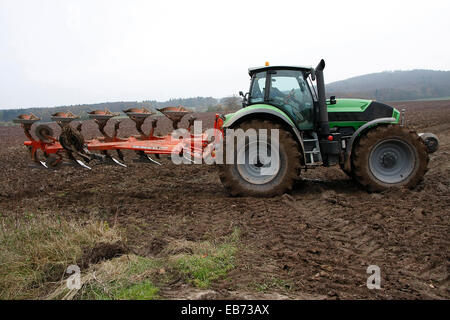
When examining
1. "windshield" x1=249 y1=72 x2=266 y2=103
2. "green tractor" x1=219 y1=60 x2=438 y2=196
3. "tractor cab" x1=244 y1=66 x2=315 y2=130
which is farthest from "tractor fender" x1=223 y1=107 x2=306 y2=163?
"windshield" x1=249 y1=72 x2=266 y2=103

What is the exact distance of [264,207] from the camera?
5.16 meters

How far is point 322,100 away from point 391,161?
57.8 inches

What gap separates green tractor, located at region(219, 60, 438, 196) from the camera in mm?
5660

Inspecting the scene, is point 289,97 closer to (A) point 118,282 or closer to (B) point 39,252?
(A) point 118,282

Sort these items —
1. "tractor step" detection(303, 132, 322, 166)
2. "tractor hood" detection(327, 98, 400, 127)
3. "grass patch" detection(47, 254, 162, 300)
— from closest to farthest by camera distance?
"grass patch" detection(47, 254, 162, 300), "tractor step" detection(303, 132, 322, 166), "tractor hood" detection(327, 98, 400, 127)

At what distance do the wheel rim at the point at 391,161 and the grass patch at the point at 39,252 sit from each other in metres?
4.08

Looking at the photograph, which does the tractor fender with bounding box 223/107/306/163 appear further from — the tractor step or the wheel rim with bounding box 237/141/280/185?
the wheel rim with bounding box 237/141/280/185

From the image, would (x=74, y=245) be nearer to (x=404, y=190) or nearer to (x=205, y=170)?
(x=404, y=190)

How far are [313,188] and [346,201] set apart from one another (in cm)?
97

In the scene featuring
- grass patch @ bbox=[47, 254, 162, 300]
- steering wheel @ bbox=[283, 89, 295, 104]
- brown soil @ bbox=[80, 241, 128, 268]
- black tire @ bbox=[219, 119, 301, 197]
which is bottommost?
grass patch @ bbox=[47, 254, 162, 300]

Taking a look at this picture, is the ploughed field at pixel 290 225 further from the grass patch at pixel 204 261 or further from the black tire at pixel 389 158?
the black tire at pixel 389 158

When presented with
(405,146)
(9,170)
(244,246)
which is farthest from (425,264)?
(9,170)

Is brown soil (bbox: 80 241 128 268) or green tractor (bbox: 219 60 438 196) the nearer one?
brown soil (bbox: 80 241 128 268)
